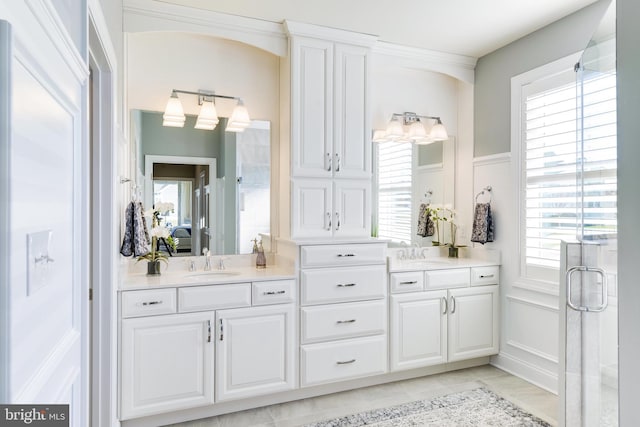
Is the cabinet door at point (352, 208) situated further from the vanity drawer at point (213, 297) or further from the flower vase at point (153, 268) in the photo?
the flower vase at point (153, 268)

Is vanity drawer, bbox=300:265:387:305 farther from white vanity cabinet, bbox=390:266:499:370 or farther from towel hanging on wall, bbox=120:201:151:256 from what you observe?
towel hanging on wall, bbox=120:201:151:256

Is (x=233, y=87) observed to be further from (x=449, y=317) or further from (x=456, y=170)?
(x=449, y=317)

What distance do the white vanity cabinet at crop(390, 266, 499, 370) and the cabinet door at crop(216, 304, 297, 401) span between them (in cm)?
83

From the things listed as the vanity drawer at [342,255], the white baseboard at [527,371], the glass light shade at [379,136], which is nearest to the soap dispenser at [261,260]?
the vanity drawer at [342,255]

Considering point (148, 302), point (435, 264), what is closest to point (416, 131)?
point (435, 264)

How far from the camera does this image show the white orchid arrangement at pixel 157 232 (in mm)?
2775

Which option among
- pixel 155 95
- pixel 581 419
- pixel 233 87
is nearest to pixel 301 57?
pixel 233 87

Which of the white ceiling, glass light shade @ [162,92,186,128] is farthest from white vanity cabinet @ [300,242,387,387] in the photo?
the white ceiling

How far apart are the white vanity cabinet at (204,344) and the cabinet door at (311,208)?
0.43 m

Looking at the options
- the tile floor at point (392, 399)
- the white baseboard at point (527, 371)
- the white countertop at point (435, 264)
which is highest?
the white countertop at point (435, 264)

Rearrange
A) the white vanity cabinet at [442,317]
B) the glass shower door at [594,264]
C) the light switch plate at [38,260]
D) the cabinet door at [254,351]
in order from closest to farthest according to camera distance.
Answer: the light switch plate at [38,260]
the glass shower door at [594,264]
the cabinet door at [254,351]
the white vanity cabinet at [442,317]

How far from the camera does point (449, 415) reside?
2.63 metres

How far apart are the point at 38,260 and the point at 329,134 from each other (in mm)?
2427

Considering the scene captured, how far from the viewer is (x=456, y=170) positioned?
3900mm
